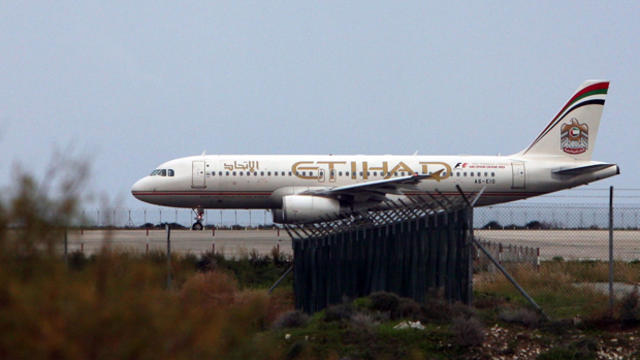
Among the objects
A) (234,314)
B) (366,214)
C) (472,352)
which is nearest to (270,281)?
(366,214)

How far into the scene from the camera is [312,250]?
16094 millimetres

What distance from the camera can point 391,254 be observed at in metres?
13.6

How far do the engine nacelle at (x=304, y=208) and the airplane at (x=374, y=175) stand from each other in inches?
2.0

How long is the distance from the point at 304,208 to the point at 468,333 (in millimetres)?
19218

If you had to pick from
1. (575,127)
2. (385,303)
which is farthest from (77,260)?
(575,127)

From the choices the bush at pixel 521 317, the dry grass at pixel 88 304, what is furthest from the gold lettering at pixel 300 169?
the dry grass at pixel 88 304

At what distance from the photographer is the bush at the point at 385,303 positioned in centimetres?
1190

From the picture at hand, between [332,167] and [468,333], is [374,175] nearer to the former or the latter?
[332,167]

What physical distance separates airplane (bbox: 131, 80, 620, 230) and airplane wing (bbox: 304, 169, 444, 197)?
0.05m

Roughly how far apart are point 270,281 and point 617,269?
8380mm

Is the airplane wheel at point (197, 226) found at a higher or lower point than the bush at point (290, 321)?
lower

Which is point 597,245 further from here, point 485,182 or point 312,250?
point 312,250

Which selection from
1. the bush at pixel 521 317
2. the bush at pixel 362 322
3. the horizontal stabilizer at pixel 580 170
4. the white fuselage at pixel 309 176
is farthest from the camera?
the horizontal stabilizer at pixel 580 170

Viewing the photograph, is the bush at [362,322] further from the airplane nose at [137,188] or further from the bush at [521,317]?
the airplane nose at [137,188]
